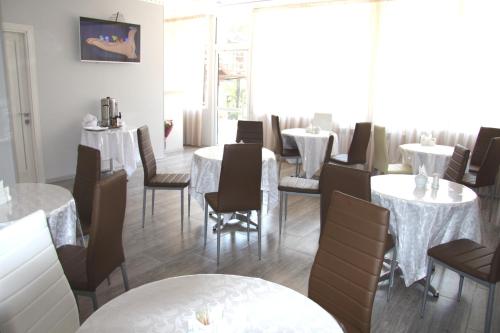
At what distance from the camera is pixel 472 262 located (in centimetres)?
245

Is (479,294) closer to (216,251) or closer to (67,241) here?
(216,251)

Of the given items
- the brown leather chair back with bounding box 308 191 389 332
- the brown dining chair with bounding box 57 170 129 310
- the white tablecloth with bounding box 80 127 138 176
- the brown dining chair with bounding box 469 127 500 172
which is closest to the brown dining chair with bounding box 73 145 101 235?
the brown dining chair with bounding box 57 170 129 310

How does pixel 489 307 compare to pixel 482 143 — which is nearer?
pixel 489 307

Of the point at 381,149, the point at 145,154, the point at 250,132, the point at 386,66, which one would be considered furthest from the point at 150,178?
the point at 386,66

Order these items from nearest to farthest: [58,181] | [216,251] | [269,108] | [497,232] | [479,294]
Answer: [479,294] → [216,251] → [497,232] → [58,181] → [269,108]

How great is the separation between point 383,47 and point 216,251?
14.6 feet

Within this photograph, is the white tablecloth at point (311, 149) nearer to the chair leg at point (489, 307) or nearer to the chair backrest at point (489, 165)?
the chair backrest at point (489, 165)

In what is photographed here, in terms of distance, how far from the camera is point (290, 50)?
717 centimetres

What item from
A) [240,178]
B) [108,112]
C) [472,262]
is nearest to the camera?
[472,262]

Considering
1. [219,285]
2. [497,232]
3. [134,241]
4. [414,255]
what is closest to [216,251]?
[134,241]

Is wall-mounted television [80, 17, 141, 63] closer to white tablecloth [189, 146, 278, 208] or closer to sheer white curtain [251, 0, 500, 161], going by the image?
sheer white curtain [251, 0, 500, 161]

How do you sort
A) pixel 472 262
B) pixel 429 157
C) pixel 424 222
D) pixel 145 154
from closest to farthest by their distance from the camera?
pixel 472 262, pixel 424 222, pixel 145 154, pixel 429 157

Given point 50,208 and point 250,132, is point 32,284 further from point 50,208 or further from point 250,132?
point 250,132

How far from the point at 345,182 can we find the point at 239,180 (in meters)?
0.92
